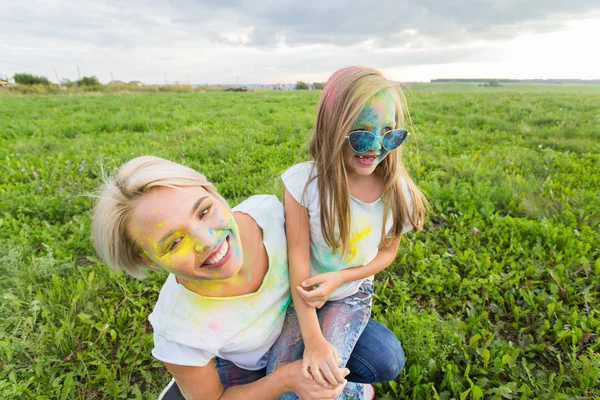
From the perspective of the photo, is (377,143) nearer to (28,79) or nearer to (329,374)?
(329,374)

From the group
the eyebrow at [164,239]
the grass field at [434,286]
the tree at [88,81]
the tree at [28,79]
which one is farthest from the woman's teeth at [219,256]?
the tree at [28,79]

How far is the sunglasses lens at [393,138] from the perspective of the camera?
1.61 m

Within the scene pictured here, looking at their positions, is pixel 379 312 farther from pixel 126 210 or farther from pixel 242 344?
pixel 126 210

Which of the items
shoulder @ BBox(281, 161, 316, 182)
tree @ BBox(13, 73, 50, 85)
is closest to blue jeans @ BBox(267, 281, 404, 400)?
shoulder @ BBox(281, 161, 316, 182)

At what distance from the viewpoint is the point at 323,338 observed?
67.2 inches

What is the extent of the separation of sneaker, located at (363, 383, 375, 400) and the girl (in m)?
0.02

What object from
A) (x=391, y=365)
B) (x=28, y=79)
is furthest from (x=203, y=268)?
(x=28, y=79)

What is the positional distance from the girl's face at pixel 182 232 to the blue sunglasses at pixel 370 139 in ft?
2.31

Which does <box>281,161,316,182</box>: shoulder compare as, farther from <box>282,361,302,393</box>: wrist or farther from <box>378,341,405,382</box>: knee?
<box>378,341,405,382</box>: knee

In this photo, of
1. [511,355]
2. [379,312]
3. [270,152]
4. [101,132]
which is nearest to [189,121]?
[101,132]

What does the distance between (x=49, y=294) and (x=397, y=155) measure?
2.85 meters

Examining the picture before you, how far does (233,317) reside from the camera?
163 centimetres

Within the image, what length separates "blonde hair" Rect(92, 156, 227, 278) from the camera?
4.39ft

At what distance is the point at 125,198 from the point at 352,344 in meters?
1.40
